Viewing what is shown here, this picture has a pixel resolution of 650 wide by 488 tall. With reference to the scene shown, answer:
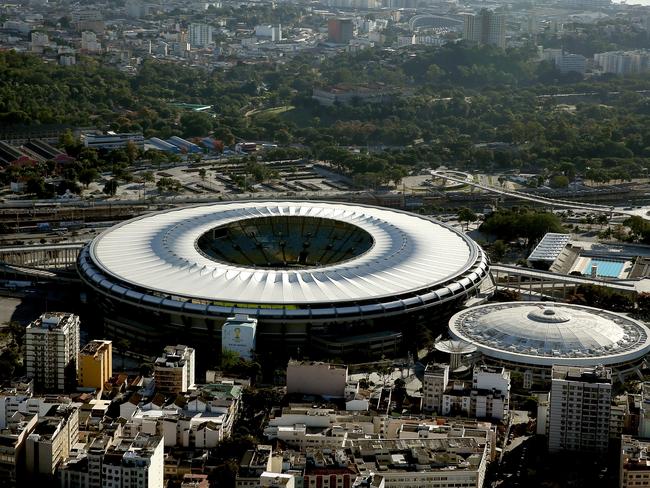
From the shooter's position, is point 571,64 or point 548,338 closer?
point 548,338

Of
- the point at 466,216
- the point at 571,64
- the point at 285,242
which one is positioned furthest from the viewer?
the point at 571,64

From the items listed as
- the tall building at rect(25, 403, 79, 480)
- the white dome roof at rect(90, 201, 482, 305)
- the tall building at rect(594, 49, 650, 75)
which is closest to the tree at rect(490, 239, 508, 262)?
the white dome roof at rect(90, 201, 482, 305)

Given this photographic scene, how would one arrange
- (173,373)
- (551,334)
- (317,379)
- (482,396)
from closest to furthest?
(482,396) < (173,373) < (317,379) < (551,334)

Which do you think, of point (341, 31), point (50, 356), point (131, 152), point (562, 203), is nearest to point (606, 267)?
point (562, 203)

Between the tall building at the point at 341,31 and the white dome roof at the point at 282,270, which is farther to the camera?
the tall building at the point at 341,31

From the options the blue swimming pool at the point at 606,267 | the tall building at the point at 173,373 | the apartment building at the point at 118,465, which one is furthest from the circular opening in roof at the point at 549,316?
the apartment building at the point at 118,465

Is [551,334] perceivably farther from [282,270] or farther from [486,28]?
[486,28]

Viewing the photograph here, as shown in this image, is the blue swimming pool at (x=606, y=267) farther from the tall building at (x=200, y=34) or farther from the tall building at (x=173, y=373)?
the tall building at (x=200, y=34)

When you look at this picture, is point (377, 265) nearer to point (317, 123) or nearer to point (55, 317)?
point (55, 317)

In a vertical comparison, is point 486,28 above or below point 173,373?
above
